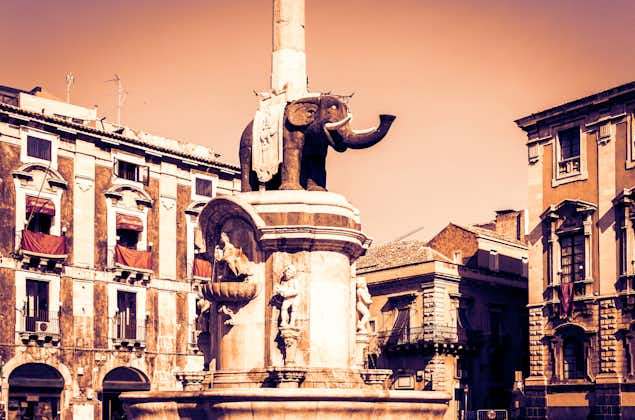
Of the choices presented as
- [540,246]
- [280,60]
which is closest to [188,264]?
[540,246]

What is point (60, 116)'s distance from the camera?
175 ft

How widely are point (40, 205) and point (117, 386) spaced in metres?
8.66

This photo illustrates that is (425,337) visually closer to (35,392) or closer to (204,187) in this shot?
(204,187)

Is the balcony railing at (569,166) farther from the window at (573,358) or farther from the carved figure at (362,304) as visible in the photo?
the carved figure at (362,304)

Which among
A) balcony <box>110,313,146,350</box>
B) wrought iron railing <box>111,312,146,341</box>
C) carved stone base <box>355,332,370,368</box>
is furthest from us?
wrought iron railing <box>111,312,146,341</box>

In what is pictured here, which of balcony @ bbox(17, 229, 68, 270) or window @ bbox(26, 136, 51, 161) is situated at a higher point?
window @ bbox(26, 136, 51, 161)

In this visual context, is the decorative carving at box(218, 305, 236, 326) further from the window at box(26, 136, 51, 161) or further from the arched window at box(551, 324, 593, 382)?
the arched window at box(551, 324, 593, 382)

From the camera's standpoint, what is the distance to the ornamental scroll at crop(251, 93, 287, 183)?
2286 cm

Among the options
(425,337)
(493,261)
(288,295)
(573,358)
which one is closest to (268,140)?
(288,295)

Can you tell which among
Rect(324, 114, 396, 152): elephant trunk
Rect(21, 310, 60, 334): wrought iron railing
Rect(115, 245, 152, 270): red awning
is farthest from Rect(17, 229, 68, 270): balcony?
Rect(324, 114, 396, 152): elephant trunk

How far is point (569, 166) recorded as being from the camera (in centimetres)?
5094

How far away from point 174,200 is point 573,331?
753 inches

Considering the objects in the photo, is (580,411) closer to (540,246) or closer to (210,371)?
(540,246)

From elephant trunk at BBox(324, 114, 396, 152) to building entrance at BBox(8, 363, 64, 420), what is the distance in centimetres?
2868
